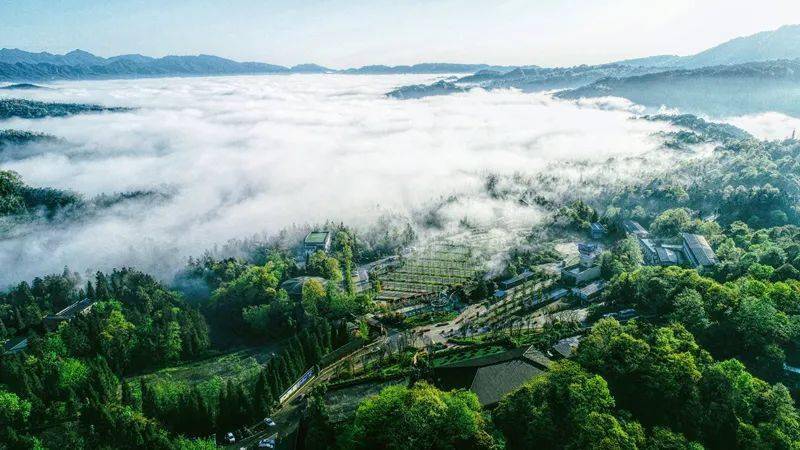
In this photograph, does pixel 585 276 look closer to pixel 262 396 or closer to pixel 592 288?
pixel 592 288

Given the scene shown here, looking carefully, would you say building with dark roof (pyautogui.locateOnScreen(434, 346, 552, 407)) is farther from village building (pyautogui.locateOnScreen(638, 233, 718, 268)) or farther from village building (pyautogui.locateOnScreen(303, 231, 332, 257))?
village building (pyautogui.locateOnScreen(303, 231, 332, 257))

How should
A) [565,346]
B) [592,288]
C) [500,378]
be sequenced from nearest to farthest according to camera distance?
1. [500,378]
2. [565,346]
3. [592,288]

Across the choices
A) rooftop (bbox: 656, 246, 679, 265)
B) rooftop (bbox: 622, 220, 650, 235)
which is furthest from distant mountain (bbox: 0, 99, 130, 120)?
rooftop (bbox: 656, 246, 679, 265)

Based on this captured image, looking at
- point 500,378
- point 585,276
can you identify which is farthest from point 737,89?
point 500,378

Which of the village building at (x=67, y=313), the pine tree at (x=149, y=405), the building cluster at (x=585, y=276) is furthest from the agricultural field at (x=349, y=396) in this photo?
the village building at (x=67, y=313)

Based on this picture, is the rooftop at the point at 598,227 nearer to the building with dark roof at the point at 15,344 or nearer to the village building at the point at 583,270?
the village building at the point at 583,270
